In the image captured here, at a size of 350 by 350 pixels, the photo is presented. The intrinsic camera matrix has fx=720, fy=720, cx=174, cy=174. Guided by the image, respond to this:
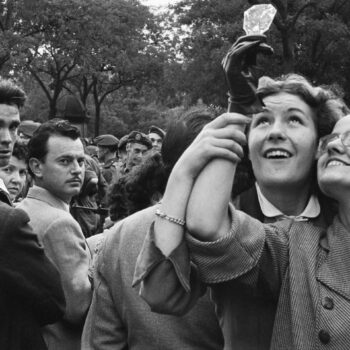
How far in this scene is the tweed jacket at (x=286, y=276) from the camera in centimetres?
190

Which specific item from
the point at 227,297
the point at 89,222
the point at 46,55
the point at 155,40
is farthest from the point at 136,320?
the point at 155,40

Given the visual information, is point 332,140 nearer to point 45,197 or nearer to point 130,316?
point 130,316

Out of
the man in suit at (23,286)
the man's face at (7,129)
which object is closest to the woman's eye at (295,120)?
the man in suit at (23,286)

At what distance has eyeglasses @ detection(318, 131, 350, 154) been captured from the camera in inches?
84.7

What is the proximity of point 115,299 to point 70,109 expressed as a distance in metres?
9.73

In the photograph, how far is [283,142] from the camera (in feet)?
7.38

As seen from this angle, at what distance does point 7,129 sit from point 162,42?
30579mm

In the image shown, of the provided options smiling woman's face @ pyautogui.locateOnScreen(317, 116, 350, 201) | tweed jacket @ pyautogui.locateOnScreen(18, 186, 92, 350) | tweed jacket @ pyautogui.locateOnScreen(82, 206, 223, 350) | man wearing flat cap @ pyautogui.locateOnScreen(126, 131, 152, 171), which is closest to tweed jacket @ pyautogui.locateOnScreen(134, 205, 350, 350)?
smiling woman's face @ pyautogui.locateOnScreen(317, 116, 350, 201)

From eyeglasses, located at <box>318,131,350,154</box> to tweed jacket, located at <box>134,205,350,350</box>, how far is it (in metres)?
0.24

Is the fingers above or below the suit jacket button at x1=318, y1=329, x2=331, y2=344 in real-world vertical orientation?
above

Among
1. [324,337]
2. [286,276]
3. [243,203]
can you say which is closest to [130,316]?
[243,203]

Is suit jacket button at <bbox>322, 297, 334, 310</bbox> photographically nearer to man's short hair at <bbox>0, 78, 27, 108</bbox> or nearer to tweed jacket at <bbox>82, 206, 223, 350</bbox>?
tweed jacket at <bbox>82, 206, 223, 350</bbox>

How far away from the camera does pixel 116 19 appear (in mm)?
29469

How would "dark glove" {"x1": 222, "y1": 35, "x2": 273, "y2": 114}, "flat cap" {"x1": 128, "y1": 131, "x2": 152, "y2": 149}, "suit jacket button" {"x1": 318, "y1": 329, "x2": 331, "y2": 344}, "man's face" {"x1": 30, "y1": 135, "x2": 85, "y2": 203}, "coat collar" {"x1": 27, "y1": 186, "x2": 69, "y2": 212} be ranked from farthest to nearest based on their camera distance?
1. "flat cap" {"x1": 128, "y1": 131, "x2": 152, "y2": 149}
2. "man's face" {"x1": 30, "y1": 135, "x2": 85, "y2": 203}
3. "coat collar" {"x1": 27, "y1": 186, "x2": 69, "y2": 212}
4. "suit jacket button" {"x1": 318, "y1": 329, "x2": 331, "y2": 344}
5. "dark glove" {"x1": 222, "y1": 35, "x2": 273, "y2": 114}
